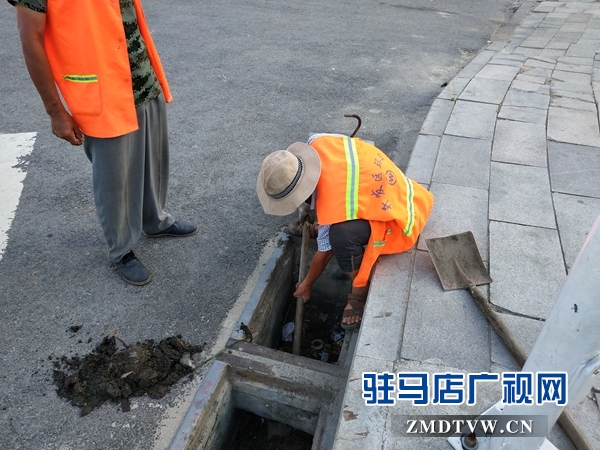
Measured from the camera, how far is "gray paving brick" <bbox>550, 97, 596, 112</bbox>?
201 inches

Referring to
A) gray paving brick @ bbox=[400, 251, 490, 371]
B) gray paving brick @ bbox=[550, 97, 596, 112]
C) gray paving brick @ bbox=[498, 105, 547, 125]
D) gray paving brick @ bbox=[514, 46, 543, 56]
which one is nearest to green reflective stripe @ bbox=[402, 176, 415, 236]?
gray paving brick @ bbox=[400, 251, 490, 371]

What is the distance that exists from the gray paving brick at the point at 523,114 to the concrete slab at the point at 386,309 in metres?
2.72

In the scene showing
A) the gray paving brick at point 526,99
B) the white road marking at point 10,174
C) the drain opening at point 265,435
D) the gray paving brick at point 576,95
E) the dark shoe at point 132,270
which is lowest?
the drain opening at point 265,435

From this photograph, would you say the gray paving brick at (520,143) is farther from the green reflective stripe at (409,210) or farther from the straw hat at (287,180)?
the straw hat at (287,180)

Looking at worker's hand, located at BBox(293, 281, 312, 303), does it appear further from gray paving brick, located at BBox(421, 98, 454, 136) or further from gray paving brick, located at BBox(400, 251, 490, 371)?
gray paving brick, located at BBox(421, 98, 454, 136)

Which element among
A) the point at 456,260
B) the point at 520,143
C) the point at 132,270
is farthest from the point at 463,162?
the point at 132,270

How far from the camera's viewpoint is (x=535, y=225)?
10.8 ft

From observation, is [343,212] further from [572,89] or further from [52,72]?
[572,89]

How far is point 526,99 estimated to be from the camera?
5281 mm

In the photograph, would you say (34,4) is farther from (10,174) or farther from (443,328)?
(443,328)

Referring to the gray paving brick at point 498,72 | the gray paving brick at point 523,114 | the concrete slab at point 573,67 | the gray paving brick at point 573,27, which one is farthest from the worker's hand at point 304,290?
the gray paving brick at point 573,27

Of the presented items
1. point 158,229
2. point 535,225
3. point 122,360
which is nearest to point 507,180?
point 535,225

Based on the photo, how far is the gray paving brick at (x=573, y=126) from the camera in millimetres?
4480

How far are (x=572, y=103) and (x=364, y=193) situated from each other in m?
3.94
